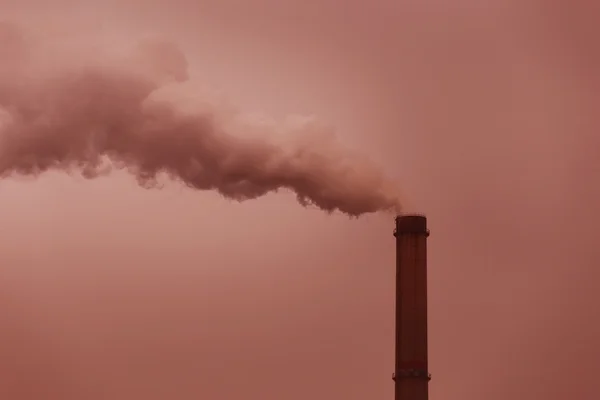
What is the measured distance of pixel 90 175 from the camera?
18.0 meters

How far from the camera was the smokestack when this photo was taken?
52.8ft

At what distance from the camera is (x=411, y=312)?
16.4 m

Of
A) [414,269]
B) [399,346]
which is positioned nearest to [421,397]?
[399,346]

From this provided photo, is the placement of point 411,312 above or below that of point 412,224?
below

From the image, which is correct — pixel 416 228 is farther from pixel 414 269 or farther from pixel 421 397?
pixel 421 397

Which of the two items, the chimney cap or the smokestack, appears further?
the chimney cap

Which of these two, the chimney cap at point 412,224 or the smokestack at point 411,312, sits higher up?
the chimney cap at point 412,224

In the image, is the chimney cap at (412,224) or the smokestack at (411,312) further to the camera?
the chimney cap at (412,224)

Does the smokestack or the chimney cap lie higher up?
the chimney cap

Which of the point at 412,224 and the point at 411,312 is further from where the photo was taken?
the point at 412,224

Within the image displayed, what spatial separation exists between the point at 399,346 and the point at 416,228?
90.6 inches

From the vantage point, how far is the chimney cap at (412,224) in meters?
16.7

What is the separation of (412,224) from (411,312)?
5.63 ft

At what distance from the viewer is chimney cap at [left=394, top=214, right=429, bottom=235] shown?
16734 millimetres
